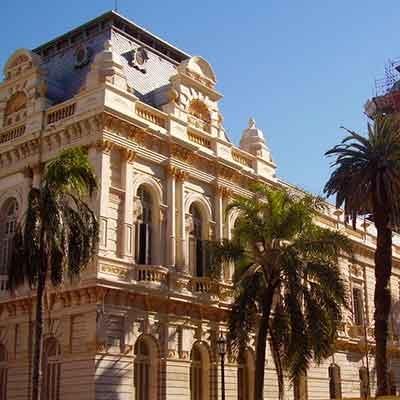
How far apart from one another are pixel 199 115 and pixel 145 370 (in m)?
12.7

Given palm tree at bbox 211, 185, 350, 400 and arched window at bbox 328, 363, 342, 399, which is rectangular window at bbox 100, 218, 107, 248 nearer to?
palm tree at bbox 211, 185, 350, 400

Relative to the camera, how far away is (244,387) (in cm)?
3186

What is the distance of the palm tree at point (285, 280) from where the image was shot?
24.9 m

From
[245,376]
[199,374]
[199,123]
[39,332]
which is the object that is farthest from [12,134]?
Answer: [245,376]

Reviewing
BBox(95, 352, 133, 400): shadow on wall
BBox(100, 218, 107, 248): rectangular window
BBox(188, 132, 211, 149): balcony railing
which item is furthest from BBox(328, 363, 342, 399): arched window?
BBox(100, 218, 107, 248): rectangular window

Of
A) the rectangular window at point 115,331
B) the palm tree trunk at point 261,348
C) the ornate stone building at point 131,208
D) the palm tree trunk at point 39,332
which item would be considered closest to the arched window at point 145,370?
the ornate stone building at point 131,208

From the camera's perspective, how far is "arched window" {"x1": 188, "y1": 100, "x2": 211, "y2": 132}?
34031mm

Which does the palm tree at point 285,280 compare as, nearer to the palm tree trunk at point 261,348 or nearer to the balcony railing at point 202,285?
the palm tree trunk at point 261,348

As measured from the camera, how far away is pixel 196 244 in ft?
105

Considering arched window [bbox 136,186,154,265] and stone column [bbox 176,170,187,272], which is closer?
arched window [bbox 136,186,154,265]

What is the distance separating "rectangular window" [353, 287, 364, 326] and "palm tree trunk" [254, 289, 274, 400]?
17660 millimetres

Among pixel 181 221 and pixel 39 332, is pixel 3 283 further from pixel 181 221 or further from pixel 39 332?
pixel 39 332

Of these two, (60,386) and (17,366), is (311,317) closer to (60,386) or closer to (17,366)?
(60,386)

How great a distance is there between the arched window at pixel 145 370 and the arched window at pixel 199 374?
2.35m
